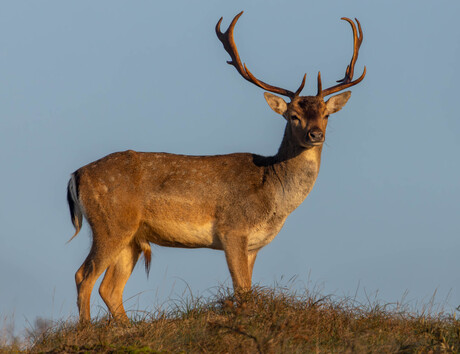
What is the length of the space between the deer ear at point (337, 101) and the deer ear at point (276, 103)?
0.64 meters

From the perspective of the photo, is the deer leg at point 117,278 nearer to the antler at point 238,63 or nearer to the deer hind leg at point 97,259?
the deer hind leg at point 97,259

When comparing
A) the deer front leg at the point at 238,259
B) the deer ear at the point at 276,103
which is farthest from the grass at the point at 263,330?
the deer ear at the point at 276,103

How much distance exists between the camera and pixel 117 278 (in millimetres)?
9438

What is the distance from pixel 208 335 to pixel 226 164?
3.60 m

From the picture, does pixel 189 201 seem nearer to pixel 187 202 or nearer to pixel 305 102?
pixel 187 202

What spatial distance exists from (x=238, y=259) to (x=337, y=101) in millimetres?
2790

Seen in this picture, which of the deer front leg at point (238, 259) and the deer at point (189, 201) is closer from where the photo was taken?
the deer front leg at point (238, 259)

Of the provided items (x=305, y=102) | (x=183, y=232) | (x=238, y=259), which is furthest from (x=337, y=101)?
(x=183, y=232)

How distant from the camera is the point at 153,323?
23.5 feet

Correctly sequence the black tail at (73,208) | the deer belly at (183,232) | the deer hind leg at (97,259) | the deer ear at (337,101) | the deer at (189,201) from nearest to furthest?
the deer hind leg at (97,259)
the deer at (189,201)
the deer belly at (183,232)
the black tail at (73,208)
the deer ear at (337,101)

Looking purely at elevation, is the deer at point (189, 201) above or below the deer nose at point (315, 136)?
below

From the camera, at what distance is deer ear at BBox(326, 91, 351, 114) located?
32.7 feet

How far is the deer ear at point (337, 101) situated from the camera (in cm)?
996

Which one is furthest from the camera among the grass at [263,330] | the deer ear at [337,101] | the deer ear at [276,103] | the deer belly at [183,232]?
the deer ear at [337,101]
